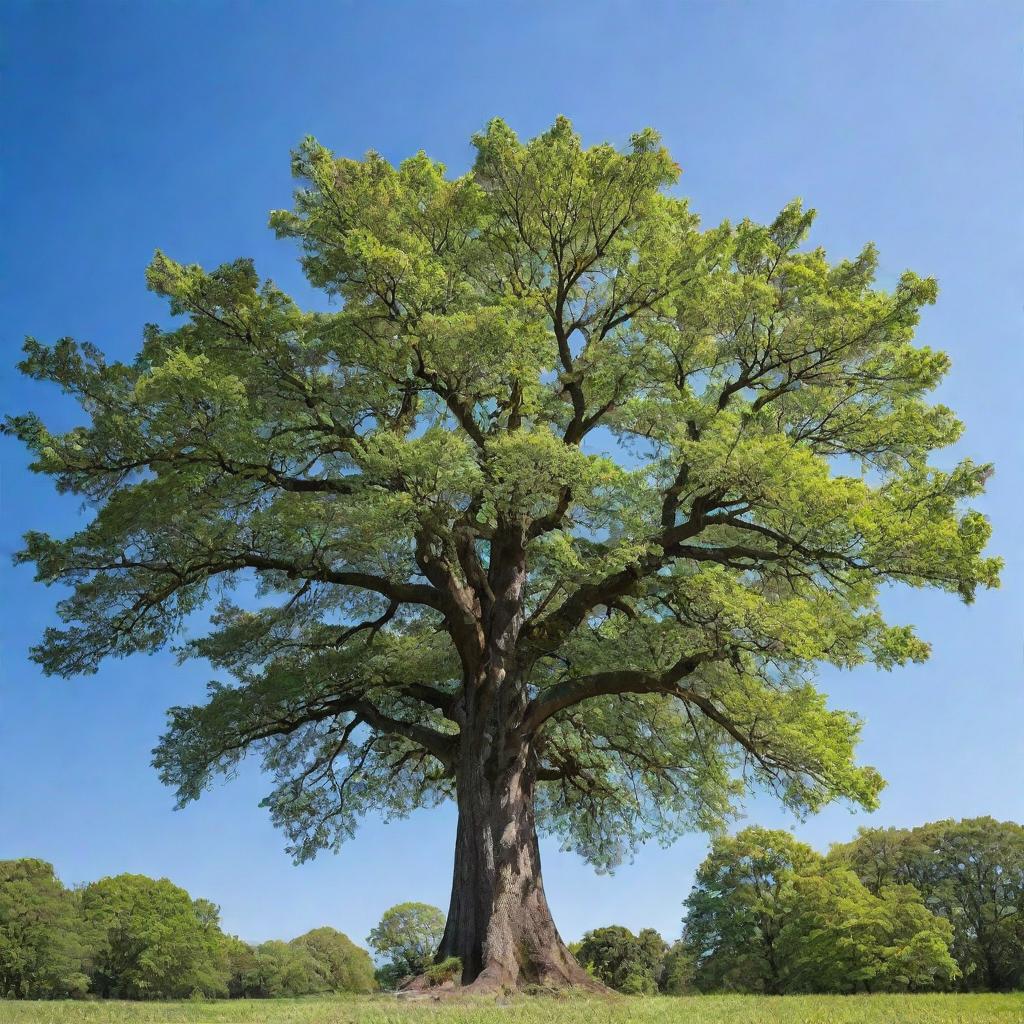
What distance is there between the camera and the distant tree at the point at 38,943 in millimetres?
39375

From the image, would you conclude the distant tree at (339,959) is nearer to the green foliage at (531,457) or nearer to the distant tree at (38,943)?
the distant tree at (38,943)

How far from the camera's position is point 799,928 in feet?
114

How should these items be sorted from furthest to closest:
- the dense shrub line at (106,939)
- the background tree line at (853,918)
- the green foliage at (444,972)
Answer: the dense shrub line at (106,939)
the background tree line at (853,918)
the green foliage at (444,972)

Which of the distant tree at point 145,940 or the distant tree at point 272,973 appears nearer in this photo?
the distant tree at point 145,940

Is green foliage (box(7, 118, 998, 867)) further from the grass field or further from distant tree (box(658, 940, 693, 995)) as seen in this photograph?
distant tree (box(658, 940, 693, 995))

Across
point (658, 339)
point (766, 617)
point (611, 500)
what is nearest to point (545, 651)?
point (611, 500)

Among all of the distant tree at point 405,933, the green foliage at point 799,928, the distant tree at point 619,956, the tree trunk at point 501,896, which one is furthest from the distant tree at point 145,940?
the tree trunk at point 501,896

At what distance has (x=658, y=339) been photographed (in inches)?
529

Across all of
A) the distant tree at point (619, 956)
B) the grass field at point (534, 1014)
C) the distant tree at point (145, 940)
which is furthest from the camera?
the distant tree at point (619, 956)

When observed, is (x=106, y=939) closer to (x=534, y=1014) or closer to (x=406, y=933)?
(x=406, y=933)

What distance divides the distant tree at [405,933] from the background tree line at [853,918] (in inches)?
337

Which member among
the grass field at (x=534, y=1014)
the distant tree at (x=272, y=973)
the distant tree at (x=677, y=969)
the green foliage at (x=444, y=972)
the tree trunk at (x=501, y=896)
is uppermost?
the tree trunk at (x=501, y=896)

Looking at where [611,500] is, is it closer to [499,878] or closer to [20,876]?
[499,878]

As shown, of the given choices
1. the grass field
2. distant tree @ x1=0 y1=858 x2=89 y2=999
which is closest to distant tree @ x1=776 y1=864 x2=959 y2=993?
the grass field
